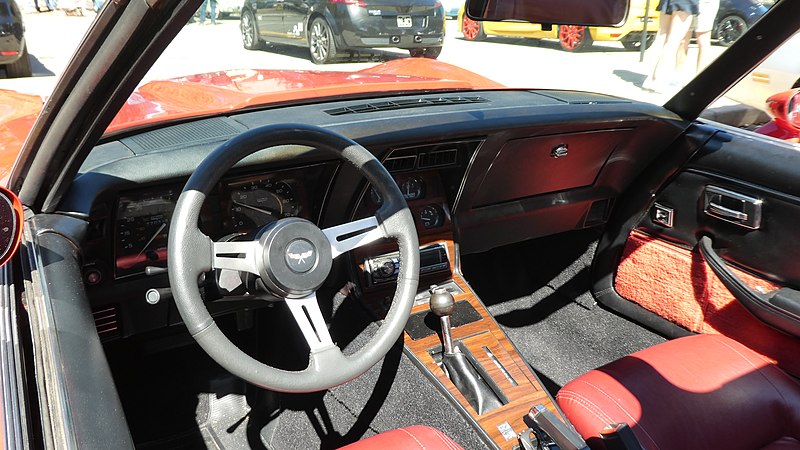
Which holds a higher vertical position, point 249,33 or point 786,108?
point 249,33

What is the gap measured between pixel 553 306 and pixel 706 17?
188 centimetres

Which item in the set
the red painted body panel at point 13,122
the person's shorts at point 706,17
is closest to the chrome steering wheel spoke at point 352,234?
the red painted body panel at point 13,122

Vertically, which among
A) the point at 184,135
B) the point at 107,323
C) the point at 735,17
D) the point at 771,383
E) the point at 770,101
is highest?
the point at 735,17

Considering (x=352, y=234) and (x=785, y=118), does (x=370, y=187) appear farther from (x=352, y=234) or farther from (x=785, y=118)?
(x=785, y=118)

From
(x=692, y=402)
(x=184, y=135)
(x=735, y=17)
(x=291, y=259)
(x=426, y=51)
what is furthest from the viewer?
(x=426, y=51)

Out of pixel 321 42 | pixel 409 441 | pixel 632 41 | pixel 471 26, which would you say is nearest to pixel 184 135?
pixel 471 26

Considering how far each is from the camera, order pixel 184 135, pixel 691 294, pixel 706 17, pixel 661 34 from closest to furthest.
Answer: pixel 184 135
pixel 691 294
pixel 706 17
pixel 661 34

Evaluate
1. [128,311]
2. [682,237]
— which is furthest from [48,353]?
[682,237]

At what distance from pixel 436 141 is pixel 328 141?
740 mm

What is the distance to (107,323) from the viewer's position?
2.12 metres

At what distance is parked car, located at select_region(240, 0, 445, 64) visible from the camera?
120 inches

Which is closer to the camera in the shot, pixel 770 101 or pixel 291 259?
pixel 291 259

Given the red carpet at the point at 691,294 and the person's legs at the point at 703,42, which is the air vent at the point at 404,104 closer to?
the red carpet at the point at 691,294

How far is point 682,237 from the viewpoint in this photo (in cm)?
280
